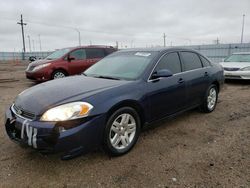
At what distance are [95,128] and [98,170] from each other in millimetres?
546

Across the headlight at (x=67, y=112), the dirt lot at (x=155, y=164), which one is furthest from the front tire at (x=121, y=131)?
the headlight at (x=67, y=112)

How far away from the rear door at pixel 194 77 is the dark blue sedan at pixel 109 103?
0.06 ft

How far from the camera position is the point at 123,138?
10.7ft

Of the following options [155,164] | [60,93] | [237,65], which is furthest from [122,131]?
[237,65]

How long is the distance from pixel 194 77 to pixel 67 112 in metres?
2.84

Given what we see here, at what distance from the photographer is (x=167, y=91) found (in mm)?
3848

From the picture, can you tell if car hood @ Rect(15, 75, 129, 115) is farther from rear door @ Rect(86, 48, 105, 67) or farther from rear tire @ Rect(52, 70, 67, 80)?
rear door @ Rect(86, 48, 105, 67)

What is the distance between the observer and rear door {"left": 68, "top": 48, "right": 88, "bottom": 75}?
9.58 m

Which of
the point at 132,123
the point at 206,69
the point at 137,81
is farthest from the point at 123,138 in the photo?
the point at 206,69

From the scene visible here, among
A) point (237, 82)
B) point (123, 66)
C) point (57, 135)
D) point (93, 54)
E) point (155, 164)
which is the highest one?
point (93, 54)

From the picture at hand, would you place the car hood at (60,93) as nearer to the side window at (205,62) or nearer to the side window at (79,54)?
the side window at (205,62)

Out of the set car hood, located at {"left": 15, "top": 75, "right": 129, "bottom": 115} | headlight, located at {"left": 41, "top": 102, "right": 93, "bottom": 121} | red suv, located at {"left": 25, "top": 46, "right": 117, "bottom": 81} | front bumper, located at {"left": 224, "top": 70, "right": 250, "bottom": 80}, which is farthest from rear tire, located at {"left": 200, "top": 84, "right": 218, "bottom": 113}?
red suv, located at {"left": 25, "top": 46, "right": 117, "bottom": 81}

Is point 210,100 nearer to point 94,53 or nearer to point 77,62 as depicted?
point 77,62

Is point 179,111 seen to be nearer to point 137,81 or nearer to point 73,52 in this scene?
point 137,81
